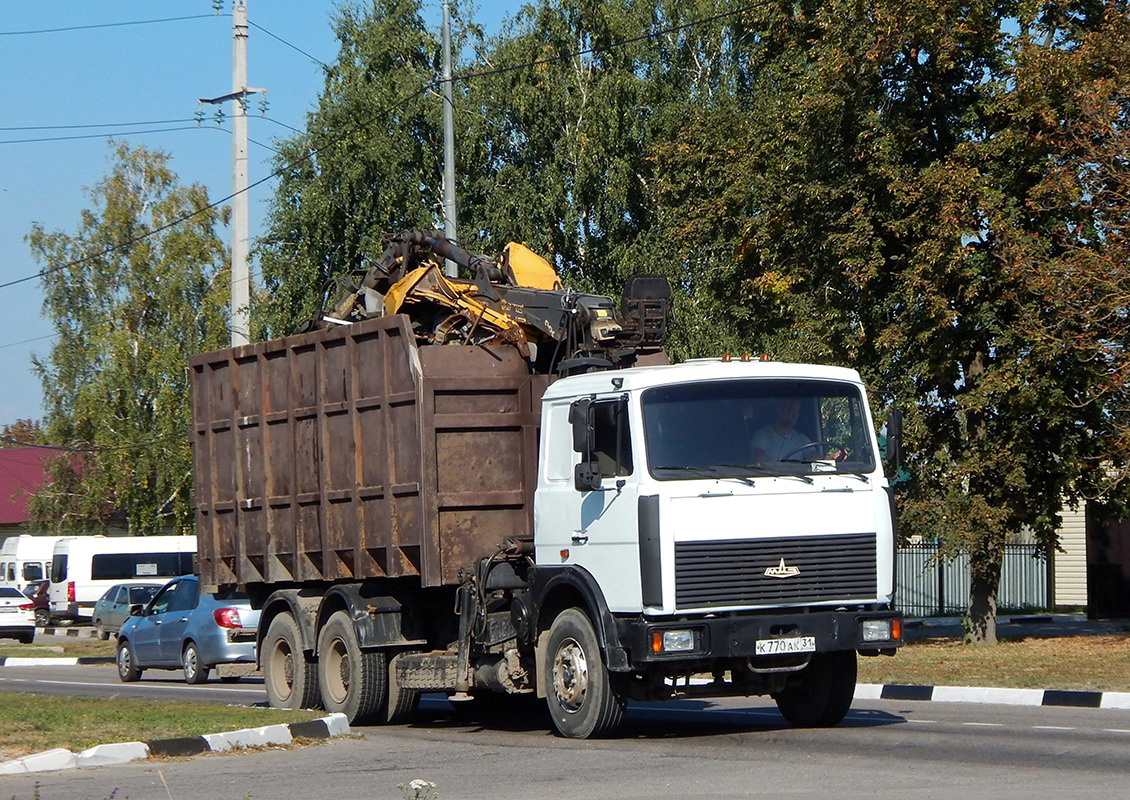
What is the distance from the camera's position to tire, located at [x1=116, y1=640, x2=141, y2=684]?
2589cm

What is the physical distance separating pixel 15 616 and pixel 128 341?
56.0ft

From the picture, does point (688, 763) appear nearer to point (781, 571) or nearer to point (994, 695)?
point (781, 571)

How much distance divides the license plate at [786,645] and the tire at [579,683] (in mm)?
1134

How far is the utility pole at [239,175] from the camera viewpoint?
2791 centimetres

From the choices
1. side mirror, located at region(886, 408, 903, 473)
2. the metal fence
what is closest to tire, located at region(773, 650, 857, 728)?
side mirror, located at region(886, 408, 903, 473)

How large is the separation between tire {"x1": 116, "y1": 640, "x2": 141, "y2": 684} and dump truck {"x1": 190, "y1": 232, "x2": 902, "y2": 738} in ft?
31.1

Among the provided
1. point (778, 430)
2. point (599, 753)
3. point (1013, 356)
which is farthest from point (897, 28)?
point (599, 753)

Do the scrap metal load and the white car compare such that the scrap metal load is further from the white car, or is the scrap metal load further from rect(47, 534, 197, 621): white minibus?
rect(47, 534, 197, 621): white minibus

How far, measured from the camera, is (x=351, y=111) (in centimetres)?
3894

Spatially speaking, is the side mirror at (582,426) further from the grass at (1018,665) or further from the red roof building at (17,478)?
the red roof building at (17,478)

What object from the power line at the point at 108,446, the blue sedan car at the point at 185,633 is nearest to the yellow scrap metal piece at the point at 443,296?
the blue sedan car at the point at 185,633

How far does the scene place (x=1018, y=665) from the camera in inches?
776

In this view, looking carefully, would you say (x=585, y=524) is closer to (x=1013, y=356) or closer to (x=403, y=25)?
(x=1013, y=356)

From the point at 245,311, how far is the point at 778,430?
18.2 meters
